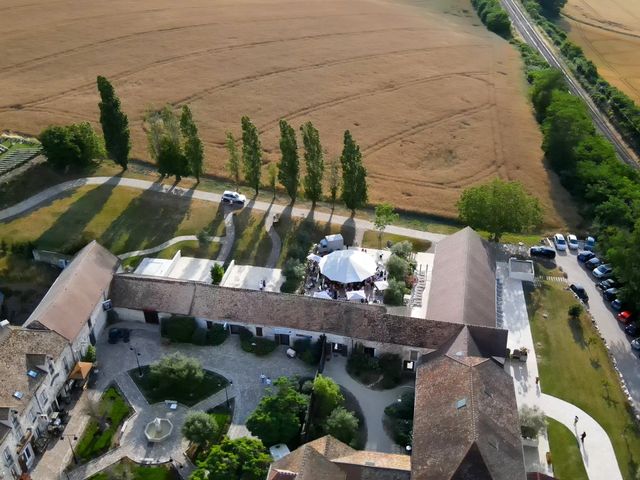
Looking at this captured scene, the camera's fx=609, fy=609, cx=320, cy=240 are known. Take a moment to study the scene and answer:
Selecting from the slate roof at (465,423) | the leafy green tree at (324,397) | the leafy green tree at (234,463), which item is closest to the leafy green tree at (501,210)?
the slate roof at (465,423)

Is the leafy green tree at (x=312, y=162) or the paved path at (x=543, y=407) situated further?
the leafy green tree at (x=312, y=162)

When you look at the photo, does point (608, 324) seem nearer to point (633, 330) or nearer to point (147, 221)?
point (633, 330)

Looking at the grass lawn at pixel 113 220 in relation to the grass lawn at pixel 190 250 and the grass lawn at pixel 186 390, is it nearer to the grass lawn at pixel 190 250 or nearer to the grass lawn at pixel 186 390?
the grass lawn at pixel 190 250

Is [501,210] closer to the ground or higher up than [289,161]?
closer to the ground

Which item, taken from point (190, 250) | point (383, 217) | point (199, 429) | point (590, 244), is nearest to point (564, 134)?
point (590, 244)

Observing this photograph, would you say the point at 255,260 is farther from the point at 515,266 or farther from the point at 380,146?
the point at 380,146

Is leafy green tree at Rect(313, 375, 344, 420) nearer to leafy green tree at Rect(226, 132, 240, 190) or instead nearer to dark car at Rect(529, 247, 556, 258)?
dark car at Rect(529, 247, 556, 258)
